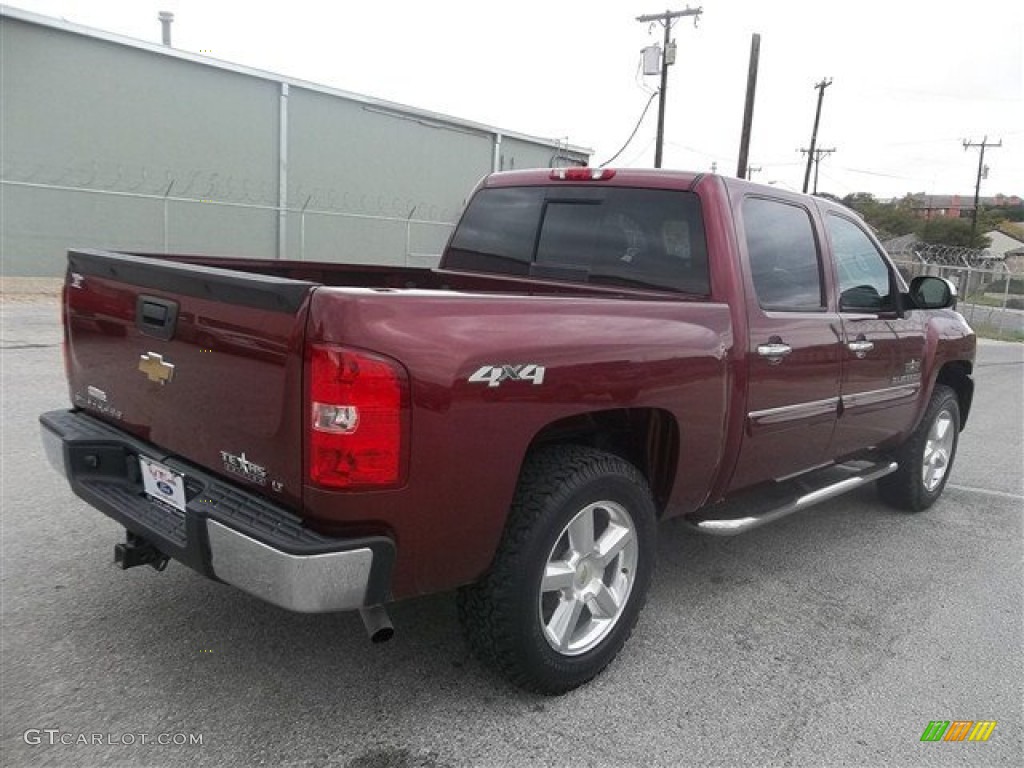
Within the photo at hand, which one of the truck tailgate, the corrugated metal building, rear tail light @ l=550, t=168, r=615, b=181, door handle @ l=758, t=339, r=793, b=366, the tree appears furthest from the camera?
the tree

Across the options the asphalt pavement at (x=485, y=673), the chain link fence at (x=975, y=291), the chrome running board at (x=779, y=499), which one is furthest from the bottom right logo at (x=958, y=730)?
the chain link fence at (x=975, y=291)

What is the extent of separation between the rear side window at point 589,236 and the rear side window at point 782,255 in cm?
31

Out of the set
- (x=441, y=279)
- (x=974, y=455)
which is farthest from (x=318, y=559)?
(x=974, y=455)

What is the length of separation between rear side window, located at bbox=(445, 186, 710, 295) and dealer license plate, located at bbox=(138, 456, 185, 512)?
2.07 metres

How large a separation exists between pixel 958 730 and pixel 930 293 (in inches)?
106


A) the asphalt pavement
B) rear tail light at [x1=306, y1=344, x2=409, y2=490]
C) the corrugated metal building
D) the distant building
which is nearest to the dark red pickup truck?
rear tail light at [x1=306, y1=344, x2=409, y2=490]

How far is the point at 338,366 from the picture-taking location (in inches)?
87.6

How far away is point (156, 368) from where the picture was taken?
2848 mm

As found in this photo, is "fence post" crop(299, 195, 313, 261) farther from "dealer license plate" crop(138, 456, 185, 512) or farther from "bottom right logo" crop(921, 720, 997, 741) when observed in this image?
"bottom right logo" crop(921, 720, 997, 741)

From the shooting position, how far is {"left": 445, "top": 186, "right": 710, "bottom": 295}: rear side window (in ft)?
12.0

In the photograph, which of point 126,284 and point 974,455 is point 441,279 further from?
point 974,455

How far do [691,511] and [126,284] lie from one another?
7.98 ft

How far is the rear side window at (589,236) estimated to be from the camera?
365 cm

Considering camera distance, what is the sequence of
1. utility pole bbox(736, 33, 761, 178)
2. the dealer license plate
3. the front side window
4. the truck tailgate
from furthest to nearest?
utility pole bbox(736, 33, 761, 178) → the front side window → the dealer license plate → the truck tailgate
